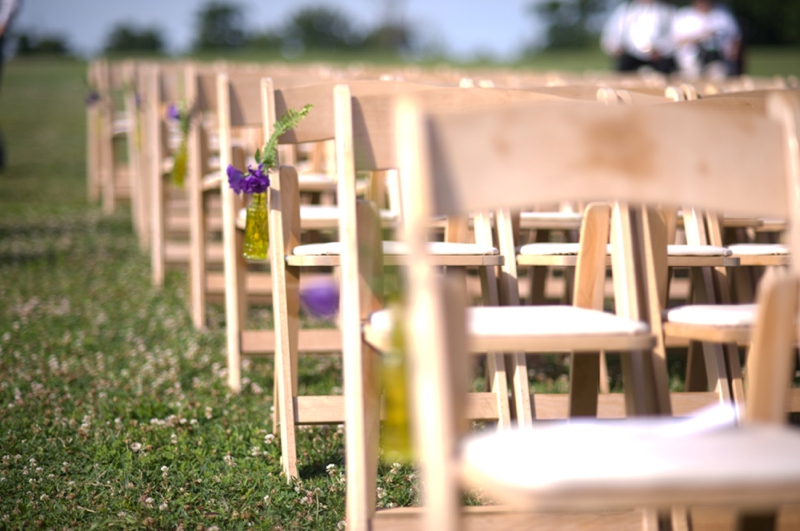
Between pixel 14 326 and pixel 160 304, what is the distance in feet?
2.89

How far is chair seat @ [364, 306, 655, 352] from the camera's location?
172cm

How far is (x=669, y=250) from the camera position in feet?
9.37

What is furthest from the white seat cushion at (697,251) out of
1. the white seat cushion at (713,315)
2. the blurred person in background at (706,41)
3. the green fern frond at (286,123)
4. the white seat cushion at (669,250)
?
the blurred person in background at (706,41)

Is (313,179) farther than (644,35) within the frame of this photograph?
No

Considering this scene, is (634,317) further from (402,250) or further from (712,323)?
(402,250)

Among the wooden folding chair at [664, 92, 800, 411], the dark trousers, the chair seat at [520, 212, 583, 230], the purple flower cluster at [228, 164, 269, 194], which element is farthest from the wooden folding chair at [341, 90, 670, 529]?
the dark trousers

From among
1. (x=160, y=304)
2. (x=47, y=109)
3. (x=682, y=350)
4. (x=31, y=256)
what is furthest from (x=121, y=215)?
(x=47, y=109)

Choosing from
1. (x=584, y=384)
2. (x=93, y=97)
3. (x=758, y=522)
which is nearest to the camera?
(x=758, y=522)

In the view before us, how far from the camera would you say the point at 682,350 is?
455cm

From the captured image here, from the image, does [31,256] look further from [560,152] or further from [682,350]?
[560,152]

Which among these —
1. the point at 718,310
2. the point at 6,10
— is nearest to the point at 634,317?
the point at 718,310

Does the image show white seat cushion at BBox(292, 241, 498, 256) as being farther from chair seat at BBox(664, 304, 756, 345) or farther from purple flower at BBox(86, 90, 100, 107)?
purple flower at BBox(86, 90, 100, 107)

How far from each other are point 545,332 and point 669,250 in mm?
1255

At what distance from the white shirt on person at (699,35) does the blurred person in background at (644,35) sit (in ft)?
0.45
